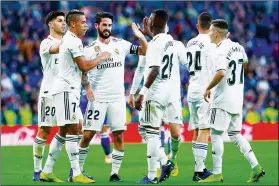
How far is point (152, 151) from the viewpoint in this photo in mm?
11734

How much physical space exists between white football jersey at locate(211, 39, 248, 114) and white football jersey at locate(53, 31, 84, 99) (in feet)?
6.35

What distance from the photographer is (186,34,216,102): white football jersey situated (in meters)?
13.2

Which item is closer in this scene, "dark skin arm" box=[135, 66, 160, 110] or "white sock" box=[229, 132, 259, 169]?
"dark skin arm" box=[135, 66, 160, 110]

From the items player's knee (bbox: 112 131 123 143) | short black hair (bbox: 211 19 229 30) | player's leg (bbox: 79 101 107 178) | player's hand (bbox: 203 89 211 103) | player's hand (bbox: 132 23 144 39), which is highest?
short black hair (bbox: 211 19 229 30)

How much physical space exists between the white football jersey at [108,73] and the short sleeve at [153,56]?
66 centimetres

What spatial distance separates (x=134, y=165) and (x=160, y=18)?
440 cm

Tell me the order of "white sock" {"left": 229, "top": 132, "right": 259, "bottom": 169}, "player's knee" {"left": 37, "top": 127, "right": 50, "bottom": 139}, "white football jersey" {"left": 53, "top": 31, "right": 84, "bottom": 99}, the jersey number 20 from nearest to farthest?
"white football jersey" {"left": 53, "top": 31, "right": 84, "bottom": 99} → the jersey number 20 → "white sock" {"left": 229, "top": 132, "right": 259, "bottom": 169} → "player's knee" {"left": 37, "top": 127, "right": 50, "bottom": 139}

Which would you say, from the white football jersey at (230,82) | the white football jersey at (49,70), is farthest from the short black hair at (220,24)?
the white football jersey at (49,70)

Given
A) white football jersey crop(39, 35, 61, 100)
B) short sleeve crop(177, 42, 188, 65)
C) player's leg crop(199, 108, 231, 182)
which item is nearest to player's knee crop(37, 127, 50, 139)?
white football jersey crop(39, 35, 61, 100)

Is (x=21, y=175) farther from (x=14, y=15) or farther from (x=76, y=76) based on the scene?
(x=14, y=15)

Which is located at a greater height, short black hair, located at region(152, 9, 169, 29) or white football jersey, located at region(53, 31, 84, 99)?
short black hair, located at region(152, 9, 169, 29)

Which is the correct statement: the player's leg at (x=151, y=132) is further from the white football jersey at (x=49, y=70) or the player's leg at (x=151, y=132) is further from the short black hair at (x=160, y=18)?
the white football jersey at (x=49, y=70)

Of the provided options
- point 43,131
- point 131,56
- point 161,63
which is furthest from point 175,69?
point 131,56

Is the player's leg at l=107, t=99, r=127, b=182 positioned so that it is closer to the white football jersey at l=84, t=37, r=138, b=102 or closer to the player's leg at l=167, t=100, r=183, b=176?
the white football jersey at l=84, t=37, r=138, b=102
